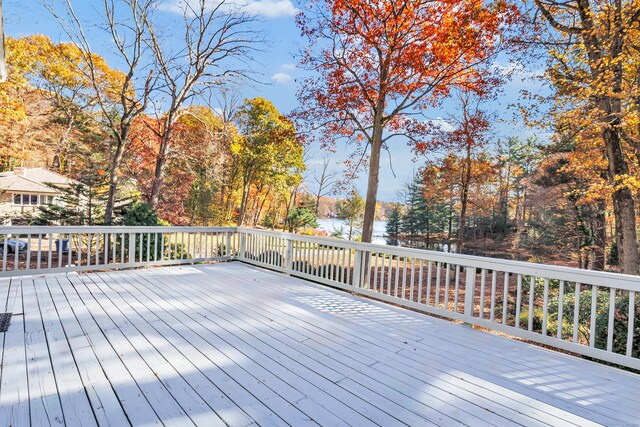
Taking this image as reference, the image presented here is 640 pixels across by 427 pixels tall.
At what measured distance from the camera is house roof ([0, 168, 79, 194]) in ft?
46.3

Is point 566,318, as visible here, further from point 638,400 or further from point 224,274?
point 224,274

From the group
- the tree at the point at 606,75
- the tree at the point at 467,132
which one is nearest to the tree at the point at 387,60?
the tree at the point at 467,132

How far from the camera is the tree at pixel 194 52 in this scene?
8.20m

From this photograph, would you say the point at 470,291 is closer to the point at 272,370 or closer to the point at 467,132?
the point at 272,370

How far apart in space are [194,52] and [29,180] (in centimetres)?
1250

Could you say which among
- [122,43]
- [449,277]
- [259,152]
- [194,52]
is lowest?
[449,277]

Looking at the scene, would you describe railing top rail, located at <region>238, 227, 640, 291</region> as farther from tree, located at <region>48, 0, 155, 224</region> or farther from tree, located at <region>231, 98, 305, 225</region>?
tree, located at <region>231, 98, 305, 225</region>

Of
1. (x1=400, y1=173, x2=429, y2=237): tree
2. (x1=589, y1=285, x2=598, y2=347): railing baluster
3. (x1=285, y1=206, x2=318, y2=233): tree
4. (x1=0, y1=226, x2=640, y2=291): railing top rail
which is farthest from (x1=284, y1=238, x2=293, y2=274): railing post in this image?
(x1=400, y1=173, x2=429, y2=237): tree

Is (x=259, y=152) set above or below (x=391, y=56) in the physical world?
below

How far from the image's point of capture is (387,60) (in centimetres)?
622

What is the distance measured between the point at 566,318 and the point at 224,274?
5.85 metres

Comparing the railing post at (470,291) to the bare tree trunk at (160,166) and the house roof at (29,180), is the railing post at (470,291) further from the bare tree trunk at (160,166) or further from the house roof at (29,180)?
the house roof at (29,180)

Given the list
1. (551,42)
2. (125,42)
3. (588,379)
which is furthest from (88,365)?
(551,42)

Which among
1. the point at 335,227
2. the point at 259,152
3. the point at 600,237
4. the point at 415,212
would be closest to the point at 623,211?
the point at 600,237
